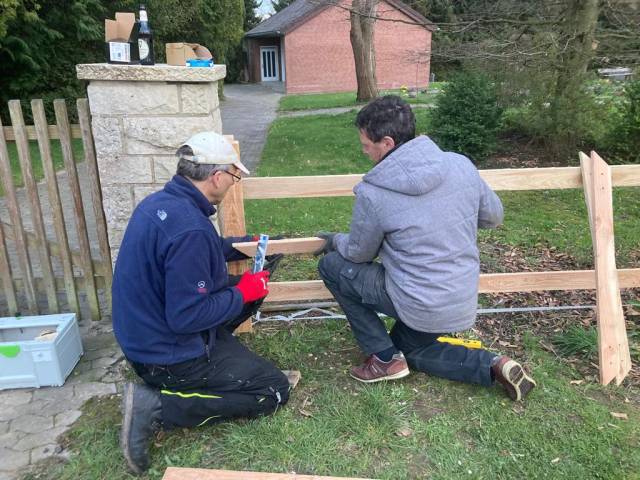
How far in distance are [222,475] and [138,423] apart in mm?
485

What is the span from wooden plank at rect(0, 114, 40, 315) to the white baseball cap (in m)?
1.84

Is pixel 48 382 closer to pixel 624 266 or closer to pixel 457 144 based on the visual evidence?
pixel 624 266

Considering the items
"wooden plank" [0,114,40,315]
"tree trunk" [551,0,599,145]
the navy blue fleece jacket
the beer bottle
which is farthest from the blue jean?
"tree trunk" [551,0,599,145]

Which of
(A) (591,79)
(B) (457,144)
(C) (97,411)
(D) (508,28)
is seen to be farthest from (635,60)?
(C) (97,411)

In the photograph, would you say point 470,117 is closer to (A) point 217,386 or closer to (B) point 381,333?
(B) point 381,333

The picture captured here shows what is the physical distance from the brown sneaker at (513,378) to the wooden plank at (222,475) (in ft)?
3.63

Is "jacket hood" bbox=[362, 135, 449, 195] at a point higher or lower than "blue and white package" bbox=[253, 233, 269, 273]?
higher

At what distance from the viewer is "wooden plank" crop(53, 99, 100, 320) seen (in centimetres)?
350

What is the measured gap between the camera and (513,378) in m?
2.98

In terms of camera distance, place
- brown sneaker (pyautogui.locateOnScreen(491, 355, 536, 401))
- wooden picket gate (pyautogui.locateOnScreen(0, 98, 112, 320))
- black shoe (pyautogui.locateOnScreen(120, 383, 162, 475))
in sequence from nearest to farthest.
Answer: black shoe (pyautogui.locateOnScreen(120, 383, 162, 475))
brown sneaker (pyautogui.locateOnScreen(491, 355, 536, 401))
wooden picket gate (pyautogui.locateOnScreen(0, 98, 112, 320))

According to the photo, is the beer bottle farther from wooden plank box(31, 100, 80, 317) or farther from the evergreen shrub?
the evergreen shrub

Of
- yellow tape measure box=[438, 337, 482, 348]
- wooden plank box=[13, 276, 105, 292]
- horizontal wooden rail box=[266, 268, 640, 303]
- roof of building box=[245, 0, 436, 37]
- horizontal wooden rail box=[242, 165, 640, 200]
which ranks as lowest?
yellow tape measure box=[438, 337, 482, 348]

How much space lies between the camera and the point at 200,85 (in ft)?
10.6

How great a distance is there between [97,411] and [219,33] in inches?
1037
